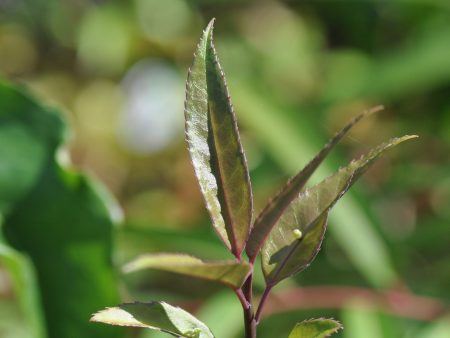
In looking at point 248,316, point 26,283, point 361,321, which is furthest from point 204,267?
point 361,321

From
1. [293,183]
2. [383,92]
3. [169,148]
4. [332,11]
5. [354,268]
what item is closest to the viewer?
[293,183]

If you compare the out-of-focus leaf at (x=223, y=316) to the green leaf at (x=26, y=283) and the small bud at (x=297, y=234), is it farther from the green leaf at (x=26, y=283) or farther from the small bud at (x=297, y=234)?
the small bud at (x=297, y=234)

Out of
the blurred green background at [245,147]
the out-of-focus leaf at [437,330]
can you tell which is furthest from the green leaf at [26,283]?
the out-of-focus leaf at [437,330]

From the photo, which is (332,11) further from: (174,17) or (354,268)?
(354,268)

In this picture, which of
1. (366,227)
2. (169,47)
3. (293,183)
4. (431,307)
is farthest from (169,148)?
(293,183)

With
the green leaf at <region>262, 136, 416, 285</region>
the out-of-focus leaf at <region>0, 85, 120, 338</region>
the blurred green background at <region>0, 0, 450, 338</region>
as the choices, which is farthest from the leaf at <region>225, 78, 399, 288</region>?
the green leaf at <region>262, 136, 416, 285</region>

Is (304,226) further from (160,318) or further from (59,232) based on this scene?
(59,232)
